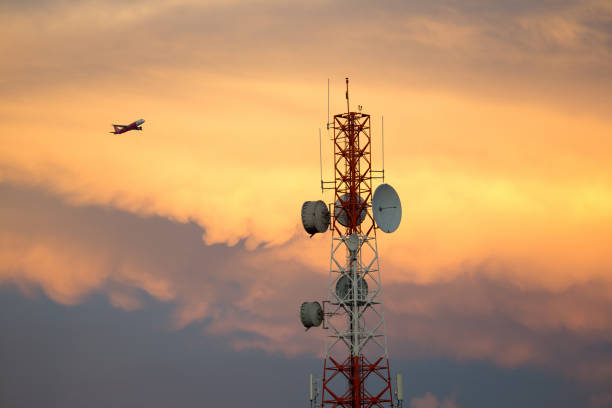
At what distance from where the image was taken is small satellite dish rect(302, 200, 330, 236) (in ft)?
343

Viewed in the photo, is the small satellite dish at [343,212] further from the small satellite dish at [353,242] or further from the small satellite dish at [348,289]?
the small satellite dish at [348,289]

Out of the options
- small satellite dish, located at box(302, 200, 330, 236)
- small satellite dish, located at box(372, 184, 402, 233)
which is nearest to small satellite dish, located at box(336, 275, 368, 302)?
small satellite dish, located at box(302, 200, 330, 236)

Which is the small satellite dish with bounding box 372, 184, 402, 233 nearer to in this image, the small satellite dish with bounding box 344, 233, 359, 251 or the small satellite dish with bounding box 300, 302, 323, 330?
the small satellite dish with bounding box 344, 233, 359, 251

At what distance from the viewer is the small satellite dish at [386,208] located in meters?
104

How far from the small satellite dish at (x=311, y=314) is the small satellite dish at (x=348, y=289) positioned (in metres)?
2.85

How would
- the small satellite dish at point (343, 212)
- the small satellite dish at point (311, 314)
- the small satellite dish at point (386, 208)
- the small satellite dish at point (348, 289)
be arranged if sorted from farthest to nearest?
the small satellite dish at point (343, 212)
the small satellite dish at point (348, 289)
the small satellite dish at point (386, 208)
the small satellite dish at point (311, 314)

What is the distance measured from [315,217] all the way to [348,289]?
951cm

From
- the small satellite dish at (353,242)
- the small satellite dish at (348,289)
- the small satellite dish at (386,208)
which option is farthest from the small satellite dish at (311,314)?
the small satellite dish at (386,208)

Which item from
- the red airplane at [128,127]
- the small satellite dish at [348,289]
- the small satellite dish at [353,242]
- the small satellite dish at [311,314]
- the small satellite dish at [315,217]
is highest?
the red airplane at [128,127]

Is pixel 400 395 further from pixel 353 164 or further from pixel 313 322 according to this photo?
pixel 353 164

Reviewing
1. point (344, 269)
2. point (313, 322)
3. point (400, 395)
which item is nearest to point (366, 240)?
point (344, 269)

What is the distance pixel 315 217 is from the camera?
10456 cm

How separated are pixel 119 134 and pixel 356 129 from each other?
167ft

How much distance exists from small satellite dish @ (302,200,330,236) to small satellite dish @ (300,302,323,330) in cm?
865
